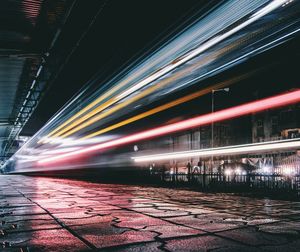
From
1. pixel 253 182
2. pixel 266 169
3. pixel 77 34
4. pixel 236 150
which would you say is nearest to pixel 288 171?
pixel 266 169

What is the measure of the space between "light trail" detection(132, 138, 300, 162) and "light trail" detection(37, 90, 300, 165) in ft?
2.48

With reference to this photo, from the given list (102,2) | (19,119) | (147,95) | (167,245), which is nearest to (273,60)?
(147,95)

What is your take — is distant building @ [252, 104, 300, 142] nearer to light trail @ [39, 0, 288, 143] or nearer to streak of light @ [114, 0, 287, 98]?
light trail @ [39, 0, 288, 143]

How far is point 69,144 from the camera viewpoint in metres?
Result: 13.2

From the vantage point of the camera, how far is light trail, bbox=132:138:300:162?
19.5ft

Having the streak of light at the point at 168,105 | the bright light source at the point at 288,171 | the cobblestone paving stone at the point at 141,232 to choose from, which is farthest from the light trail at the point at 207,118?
the cobblestone paving stone at the point at 141,232

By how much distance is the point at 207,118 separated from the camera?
8289 millimetres

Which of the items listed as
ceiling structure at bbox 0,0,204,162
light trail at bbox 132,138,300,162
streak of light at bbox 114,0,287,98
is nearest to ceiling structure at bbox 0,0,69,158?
ceiling structure at bbox 0,0,204,162

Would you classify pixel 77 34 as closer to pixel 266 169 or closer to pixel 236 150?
pixel 236 150

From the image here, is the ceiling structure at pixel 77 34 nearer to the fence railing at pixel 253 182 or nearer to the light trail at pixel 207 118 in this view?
the light trail at pixel 207 118

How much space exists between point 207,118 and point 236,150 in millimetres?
1353

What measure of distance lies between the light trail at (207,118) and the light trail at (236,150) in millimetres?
756

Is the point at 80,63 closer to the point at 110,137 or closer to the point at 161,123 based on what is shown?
the point at 110,137

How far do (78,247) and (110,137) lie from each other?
8606 millimetres
